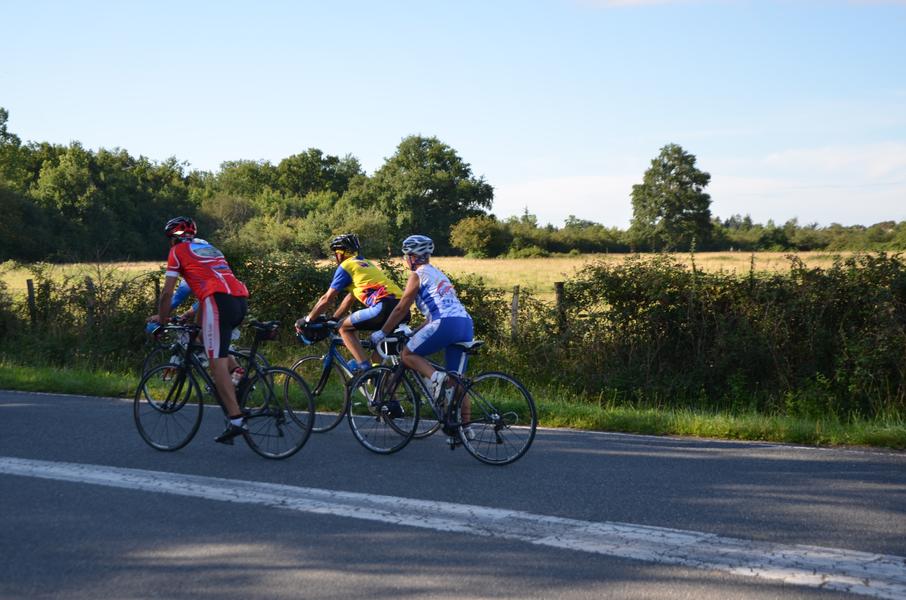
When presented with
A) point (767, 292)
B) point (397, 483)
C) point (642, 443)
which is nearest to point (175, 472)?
point (397, 483)

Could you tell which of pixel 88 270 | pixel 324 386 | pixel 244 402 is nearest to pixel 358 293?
pixel 324 386

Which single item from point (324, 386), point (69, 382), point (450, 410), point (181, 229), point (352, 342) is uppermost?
point (181, 229)

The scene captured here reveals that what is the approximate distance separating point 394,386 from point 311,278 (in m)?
8.43

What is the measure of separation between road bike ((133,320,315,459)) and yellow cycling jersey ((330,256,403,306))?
164 cm

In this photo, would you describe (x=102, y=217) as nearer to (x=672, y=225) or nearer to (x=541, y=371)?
(x=672, y=225)

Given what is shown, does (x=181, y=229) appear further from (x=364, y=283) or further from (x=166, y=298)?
(x=364, y=283)

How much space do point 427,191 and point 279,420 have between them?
3755 inches

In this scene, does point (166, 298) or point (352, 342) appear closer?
point (166, 298)

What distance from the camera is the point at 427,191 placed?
102 m

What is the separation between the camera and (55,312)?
18.1 meters

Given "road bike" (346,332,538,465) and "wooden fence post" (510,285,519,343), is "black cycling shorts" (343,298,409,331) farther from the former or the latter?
"wooden fence post" (510,285,519,343)

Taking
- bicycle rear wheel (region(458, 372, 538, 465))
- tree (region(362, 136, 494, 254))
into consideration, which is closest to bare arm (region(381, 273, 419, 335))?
bicycle rear wheel (region(458, 372, 538, 465))

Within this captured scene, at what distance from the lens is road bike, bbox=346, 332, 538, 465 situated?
771 cm

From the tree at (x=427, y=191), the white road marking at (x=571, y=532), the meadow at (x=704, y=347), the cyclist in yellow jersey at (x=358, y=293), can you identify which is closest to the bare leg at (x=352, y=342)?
the cyclist in yellow jersey at (x=358, y=293)
